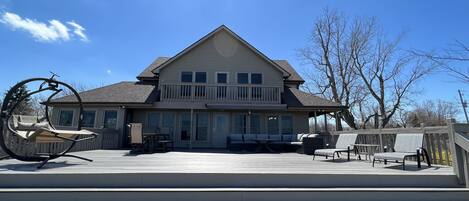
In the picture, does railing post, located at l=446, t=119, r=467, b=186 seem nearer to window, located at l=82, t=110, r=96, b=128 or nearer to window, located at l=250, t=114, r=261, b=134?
window, located at l=250, t=114, r=261, b=134

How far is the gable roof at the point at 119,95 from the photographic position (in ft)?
42.0

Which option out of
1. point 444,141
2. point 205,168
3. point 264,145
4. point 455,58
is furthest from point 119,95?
point 455,58

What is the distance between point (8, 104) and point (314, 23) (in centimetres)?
2264

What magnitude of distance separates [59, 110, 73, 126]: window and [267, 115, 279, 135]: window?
10.00 meters

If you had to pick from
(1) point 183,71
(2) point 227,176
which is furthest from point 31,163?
(1) point 183,71

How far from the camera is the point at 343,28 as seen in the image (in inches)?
892

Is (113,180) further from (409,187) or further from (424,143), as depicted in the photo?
(424,143)

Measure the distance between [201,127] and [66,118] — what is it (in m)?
6.75

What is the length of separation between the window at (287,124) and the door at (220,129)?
2.91 m

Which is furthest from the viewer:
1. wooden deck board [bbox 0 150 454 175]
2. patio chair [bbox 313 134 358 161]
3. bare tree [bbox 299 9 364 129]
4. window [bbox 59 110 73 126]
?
bare tree [bbox 299 9 364 129]

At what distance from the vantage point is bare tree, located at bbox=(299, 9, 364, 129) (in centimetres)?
2259

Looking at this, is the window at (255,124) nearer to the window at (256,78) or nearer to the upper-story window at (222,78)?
the window at (256,78)

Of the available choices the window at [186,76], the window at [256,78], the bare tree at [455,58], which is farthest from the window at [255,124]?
the bare tree at [455,58]

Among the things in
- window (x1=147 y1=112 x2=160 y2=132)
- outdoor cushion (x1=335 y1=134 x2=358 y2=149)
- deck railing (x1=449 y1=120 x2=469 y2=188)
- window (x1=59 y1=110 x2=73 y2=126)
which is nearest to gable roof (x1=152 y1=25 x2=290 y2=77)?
window (x1=147 y1=112 x2=160 y2=132)
